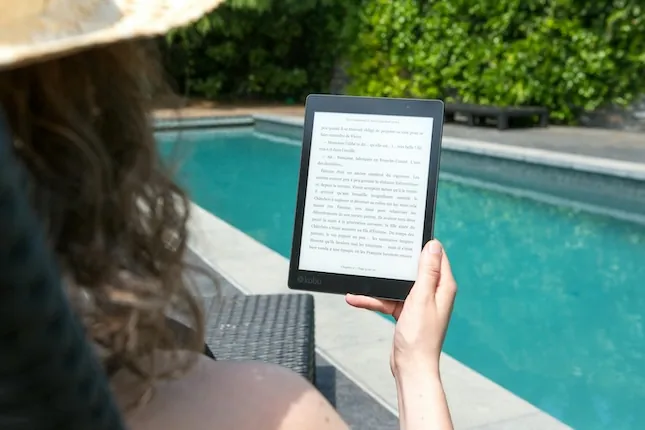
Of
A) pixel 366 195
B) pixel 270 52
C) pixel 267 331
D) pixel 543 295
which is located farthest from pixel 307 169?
pixel 270 52

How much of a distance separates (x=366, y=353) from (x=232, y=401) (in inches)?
85.7

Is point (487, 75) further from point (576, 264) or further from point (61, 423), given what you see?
point (61, 423)

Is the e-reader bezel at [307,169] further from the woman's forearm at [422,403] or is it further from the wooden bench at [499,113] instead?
the wooden bench at [499,113]

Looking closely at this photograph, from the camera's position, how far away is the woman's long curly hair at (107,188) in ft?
1.77

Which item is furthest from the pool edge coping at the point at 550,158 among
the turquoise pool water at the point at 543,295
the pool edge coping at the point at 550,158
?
the turquoise pool water at the point at 543,295

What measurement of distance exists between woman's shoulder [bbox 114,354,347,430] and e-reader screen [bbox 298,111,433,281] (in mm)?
604

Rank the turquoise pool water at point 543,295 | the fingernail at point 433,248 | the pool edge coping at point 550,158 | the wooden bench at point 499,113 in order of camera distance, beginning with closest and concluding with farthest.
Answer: the fingernail at point 433,248, the turquoise pool water at point 543,295, the pool edge coping at point 550,158, the wooden bench at point 499,113

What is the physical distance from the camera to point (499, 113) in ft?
31.5

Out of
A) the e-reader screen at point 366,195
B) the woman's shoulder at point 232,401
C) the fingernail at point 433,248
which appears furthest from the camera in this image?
the e-reader screen at point 366,195

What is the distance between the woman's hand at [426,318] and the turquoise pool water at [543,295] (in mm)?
912

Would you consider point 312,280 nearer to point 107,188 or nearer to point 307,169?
point 307,169

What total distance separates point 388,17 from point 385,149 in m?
10.8

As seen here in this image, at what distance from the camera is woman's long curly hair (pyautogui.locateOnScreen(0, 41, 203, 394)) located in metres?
0.54

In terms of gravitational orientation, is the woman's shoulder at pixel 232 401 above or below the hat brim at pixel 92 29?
below
